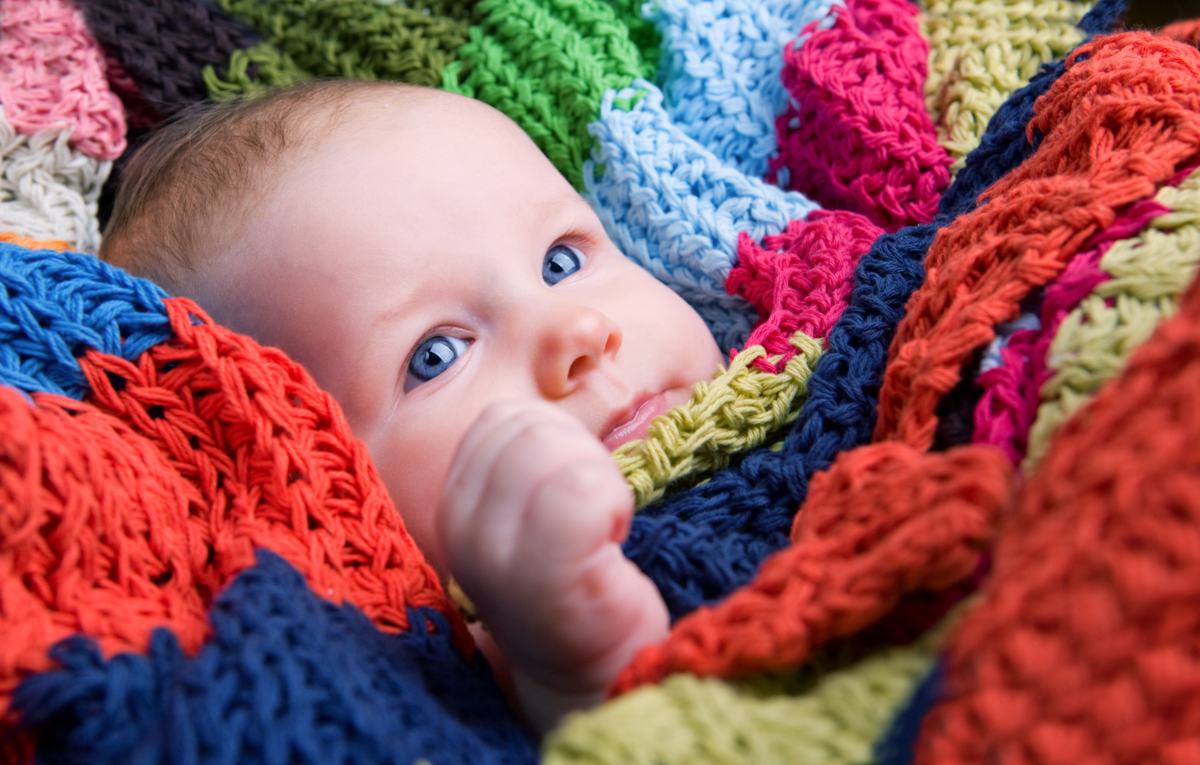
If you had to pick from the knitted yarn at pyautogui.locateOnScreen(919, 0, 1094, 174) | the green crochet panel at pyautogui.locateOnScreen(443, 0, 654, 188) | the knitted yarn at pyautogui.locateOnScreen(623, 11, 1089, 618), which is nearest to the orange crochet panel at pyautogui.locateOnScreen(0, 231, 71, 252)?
the green crochet panel at pyautogui.locateOnScreen(443, 0, 654, 188)

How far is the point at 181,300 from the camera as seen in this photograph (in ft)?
2.58

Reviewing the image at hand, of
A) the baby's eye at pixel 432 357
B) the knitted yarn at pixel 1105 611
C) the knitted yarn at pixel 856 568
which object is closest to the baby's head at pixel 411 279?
the baby's eye at pixel 432 357

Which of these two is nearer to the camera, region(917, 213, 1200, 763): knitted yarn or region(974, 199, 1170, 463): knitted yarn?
region(917, 213, 1200, 763): knitted yarn

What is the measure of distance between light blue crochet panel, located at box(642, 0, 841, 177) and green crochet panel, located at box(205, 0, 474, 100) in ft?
1.04

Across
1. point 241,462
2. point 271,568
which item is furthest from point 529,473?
point 241,462

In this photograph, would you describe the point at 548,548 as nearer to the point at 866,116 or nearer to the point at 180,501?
the point at 180,501

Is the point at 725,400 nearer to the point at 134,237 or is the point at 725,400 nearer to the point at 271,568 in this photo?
the point at 271,568

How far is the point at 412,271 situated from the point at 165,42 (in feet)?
2.06

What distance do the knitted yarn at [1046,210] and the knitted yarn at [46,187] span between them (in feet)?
3.52

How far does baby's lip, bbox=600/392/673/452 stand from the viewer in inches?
35.0

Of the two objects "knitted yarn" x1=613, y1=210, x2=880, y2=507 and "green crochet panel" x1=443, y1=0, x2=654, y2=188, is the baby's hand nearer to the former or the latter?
"knitted yarn" x1=613, y1=210, x2=880, y2=507

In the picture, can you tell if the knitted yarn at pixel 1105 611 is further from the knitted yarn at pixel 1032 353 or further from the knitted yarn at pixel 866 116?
the knitted yarn at pixel 866 116

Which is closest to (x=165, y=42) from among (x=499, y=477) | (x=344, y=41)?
(x=344, y=41)

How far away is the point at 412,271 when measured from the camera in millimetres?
910
